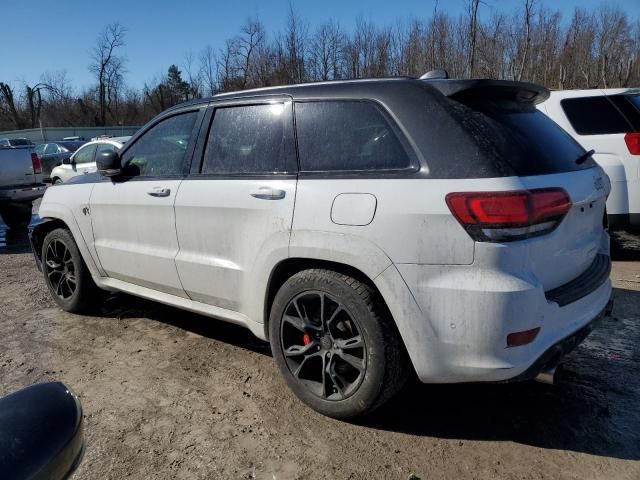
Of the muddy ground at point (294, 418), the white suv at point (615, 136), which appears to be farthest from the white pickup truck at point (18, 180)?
the white suv at point (615, 136)

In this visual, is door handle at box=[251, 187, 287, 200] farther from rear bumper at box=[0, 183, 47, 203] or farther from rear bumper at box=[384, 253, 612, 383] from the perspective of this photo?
rear bumper at box=[0, 183, 47, 203]

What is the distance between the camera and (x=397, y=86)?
8.97ft

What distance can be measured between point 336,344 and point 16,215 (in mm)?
9807

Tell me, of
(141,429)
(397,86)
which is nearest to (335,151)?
(397,86)

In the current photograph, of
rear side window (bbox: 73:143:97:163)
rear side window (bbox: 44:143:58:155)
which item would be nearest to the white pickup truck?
rear side window (bbox: 73:143:97:163)

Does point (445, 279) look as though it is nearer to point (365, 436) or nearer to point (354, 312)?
point (354, 312)

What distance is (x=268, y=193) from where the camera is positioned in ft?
9.95

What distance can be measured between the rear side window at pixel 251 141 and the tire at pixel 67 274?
73.3 inches

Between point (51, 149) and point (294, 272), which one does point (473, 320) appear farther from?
point (51, 149)

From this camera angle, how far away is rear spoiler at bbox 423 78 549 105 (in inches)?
103

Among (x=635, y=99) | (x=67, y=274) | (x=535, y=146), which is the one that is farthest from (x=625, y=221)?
(x=67, y=274)

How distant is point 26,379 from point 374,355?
2.48 m

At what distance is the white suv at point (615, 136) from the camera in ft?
18.5

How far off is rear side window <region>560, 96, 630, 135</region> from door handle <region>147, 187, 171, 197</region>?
4.68m
